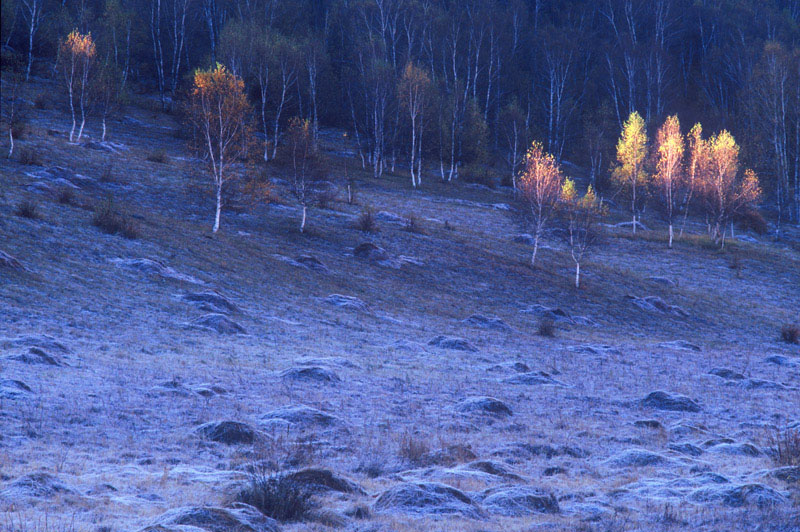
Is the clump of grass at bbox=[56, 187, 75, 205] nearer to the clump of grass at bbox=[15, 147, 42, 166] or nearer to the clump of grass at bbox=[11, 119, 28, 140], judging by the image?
the clump of grass at bbox=[15, 147, 42, 166]

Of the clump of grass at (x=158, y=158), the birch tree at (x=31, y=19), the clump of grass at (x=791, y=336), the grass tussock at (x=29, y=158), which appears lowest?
the clump of grass at (x=791, y=336)

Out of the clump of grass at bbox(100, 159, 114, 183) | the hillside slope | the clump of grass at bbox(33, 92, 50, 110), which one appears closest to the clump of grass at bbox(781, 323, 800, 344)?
the hillside slope

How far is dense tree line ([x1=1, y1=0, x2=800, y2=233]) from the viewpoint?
74.6 meters

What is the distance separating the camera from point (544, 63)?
3661 inches

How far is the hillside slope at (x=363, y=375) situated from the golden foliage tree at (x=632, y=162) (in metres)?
21.4

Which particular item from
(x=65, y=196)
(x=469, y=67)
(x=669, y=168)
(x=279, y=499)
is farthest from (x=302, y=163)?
(x=469, y=67)

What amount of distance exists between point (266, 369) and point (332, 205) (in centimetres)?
3588

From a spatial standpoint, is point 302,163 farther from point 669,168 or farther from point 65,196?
point 669,168

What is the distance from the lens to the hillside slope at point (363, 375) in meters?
7.88

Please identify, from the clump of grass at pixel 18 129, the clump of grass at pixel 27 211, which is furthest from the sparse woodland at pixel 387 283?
the clump of grass at pixel 18 129

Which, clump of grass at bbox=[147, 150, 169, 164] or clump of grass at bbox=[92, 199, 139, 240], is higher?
clump of grass at bbox=[147, 150, 169, 164]

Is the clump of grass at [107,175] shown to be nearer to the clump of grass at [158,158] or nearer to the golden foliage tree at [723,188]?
the clump of grass at [158,158]

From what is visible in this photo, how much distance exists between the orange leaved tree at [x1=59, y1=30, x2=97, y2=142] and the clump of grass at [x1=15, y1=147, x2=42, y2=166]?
11.5 meters

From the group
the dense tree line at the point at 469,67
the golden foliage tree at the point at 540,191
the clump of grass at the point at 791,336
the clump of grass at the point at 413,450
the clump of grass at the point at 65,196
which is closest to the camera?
the clump of grass at the point at 413,450
